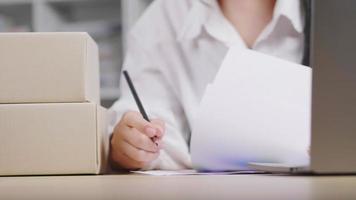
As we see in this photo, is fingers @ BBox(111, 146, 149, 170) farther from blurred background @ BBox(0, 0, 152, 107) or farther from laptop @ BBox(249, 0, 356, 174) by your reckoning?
blurred background @ BBox(0, 0, 152, 107)

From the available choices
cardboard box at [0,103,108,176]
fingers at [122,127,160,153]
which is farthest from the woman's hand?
cardboard box at [0,103,108,176]

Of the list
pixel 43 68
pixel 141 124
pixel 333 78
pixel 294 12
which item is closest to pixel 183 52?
pixel 294 12

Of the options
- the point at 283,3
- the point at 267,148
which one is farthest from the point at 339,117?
the point at 283,3

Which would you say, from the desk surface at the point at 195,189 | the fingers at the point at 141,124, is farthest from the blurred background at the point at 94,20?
the desk surface at the point at 195,189

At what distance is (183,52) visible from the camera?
1.14 m

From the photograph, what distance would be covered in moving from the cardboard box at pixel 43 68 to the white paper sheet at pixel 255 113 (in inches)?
5.6

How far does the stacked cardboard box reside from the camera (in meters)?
0.56

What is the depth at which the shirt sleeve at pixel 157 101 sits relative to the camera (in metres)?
0.92

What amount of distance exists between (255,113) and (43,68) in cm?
24

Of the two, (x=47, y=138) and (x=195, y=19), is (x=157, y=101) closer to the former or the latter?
(x=195, y=19)

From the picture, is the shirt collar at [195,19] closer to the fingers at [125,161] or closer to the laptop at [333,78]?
the fingers at [125,161]

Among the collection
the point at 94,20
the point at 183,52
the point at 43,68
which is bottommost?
the point at 43,68

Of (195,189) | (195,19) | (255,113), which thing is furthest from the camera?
(195,19)

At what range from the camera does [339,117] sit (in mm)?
422
